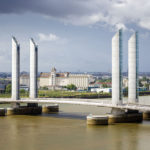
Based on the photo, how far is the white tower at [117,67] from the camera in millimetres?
27953

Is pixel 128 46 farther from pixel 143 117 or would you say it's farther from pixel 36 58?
pixel 36 58

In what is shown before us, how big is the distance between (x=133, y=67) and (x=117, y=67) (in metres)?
2.29

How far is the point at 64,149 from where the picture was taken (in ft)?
60.8

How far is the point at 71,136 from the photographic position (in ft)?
71.9

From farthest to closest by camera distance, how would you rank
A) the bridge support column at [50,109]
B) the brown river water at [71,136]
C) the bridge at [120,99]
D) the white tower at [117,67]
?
the bridge support column at [50,109]
the white tower at [117,67]
the bridge at [120,99]
the brown river water at [71,136]

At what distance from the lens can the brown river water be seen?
19.2 meters

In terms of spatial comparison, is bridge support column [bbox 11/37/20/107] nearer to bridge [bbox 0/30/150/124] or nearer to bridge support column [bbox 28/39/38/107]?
bridge [bbox 0/30/150/124]

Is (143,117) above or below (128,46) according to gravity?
below

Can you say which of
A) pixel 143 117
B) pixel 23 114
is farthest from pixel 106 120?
pixel 23 114

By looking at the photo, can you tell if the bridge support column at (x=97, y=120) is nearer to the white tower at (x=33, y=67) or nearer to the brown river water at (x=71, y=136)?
the brown river water at (x=71, y=136)

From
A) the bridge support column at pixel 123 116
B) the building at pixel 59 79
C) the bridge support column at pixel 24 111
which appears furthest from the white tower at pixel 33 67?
the building at pixel 59 79

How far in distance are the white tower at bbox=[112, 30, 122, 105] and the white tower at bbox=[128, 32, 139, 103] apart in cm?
178

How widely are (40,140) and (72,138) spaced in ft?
6.19

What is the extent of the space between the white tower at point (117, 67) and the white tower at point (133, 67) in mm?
1780
